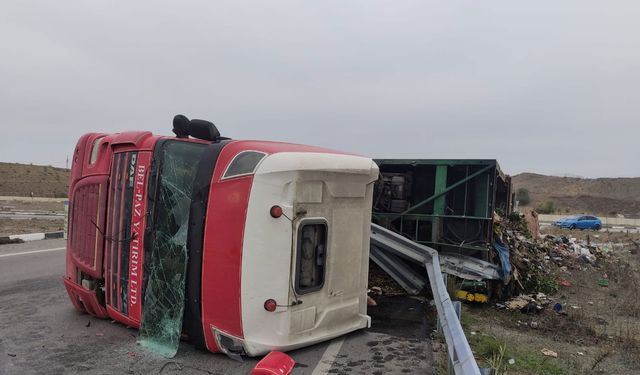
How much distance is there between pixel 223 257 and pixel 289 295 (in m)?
0.65

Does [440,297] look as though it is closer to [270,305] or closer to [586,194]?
[270,305]

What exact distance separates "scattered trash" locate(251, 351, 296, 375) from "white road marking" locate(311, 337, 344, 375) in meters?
0.23

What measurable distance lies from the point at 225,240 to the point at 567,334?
15.2 ft

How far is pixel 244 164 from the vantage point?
3918 mm

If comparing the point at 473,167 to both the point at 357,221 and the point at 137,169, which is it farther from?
the point at 137,169

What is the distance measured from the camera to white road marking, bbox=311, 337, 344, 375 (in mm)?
3947

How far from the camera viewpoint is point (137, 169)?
14.4ft

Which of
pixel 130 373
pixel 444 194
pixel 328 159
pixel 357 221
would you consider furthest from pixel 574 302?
pixel 130 373

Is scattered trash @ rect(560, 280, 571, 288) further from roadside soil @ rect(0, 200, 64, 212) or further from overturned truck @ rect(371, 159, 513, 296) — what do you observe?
roadside soil @ rect(0, 200, 64, 212)

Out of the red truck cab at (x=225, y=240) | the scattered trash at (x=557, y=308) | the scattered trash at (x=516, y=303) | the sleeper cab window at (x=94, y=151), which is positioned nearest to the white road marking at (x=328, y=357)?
the red truck cab at (x=225, y=240)

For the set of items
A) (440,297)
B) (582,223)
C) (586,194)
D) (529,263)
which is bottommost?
(582,223)

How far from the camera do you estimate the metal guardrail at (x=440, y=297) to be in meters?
2.88

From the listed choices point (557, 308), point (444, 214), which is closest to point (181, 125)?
point (444, 214)

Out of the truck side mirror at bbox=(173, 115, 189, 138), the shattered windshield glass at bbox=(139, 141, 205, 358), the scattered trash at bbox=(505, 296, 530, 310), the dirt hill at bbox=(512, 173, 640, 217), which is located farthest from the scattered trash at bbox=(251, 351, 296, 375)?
the dirt hill at bbox=(512, 173, 640, 217)
